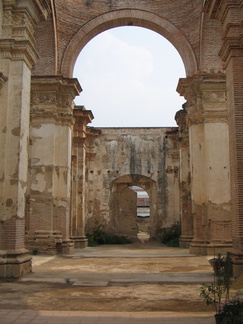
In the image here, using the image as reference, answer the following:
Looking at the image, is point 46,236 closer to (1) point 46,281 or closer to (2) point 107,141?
(1) point 46,281

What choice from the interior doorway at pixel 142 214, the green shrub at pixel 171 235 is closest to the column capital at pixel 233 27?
the green shrub at pixel 171 235

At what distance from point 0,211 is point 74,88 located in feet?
24.7

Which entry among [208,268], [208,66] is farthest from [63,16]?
[208,268]

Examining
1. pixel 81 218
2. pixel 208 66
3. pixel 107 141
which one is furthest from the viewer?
pixel 107 141

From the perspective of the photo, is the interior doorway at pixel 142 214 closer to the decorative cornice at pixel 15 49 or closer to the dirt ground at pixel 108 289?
the dirt ground at pixel 108 289

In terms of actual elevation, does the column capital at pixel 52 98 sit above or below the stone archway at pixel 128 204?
above

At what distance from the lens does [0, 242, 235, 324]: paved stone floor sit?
4684 millimetres

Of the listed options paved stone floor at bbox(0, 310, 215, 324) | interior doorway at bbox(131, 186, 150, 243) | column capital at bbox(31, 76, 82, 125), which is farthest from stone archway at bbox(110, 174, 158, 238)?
paved stone floor at bbox(0, 310, 215, 324)

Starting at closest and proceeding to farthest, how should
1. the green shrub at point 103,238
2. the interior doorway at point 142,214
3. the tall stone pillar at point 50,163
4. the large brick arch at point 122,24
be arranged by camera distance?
1. the tall stone pillar at point 50,163
2. the large brick arch at point 122,24
3. the green shrub at point 103,238
4. the interior doorway at point 142,214

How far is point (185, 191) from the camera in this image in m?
17.2

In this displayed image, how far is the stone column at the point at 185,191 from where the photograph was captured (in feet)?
55.1

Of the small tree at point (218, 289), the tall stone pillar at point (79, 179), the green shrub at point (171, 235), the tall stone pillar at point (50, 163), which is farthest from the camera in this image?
the green shrub at point (171, 235)

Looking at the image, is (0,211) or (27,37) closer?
(0,211)

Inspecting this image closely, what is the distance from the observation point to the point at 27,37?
8.28 meters
